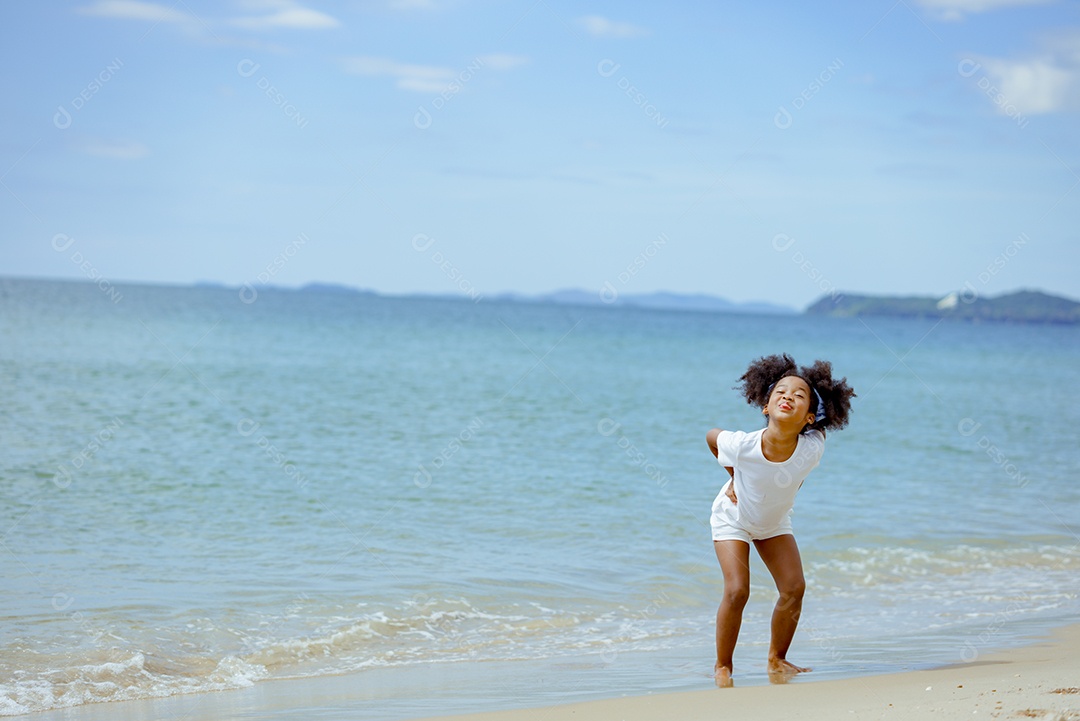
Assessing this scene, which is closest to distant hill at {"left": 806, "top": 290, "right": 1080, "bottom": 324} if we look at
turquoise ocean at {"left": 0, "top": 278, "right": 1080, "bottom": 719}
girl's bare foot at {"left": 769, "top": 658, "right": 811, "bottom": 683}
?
turquoise ocean at {"left": 0, "top": 278, "right": 1080, "bottom": 719}

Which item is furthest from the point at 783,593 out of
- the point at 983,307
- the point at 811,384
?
the point at 983,307

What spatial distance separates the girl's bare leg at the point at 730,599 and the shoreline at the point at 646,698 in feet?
0.46

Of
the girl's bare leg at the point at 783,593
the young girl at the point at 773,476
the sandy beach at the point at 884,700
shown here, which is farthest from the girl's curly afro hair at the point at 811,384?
the sandy beach at the point at 884,700

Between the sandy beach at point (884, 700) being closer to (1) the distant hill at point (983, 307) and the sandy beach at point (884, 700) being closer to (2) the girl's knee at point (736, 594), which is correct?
(2) the girl's knee at point (736, 594)

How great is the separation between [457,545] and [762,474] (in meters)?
4.54

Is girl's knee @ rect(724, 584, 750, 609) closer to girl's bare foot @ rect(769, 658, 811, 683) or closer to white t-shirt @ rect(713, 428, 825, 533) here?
white t-shirt @ rect(713, 428, 825, 533)

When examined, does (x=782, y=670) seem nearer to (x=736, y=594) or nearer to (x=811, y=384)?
(x=736, y=594)

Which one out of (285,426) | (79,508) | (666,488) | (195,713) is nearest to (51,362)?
(285,426)

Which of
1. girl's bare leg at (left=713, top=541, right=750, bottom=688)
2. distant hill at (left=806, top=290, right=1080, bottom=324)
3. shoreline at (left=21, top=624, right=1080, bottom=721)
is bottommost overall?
shoreline at (left=21, top=624, right=1080, bottom=721)

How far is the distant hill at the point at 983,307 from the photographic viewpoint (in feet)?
425

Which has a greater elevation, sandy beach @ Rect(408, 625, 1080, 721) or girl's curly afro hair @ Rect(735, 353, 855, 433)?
girl's curly afro hair @ Rect(735, 353, 855, 433)

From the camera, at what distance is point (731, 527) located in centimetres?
556

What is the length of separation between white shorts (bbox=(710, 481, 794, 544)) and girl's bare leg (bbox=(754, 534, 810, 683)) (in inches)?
1.9

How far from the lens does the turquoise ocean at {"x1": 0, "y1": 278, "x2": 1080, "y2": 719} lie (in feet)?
20.2
